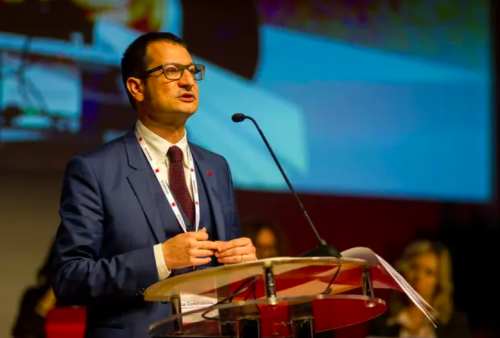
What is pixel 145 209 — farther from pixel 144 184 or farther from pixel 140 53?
pixel 140 53

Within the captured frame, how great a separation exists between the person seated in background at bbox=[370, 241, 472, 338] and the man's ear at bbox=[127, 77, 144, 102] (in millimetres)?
3030

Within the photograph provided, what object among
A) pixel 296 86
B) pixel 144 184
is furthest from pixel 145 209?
pixel 296 86

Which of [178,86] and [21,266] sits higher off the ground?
[178,86]

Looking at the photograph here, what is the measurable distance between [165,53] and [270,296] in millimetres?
1120

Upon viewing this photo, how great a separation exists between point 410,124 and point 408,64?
1.41 feet

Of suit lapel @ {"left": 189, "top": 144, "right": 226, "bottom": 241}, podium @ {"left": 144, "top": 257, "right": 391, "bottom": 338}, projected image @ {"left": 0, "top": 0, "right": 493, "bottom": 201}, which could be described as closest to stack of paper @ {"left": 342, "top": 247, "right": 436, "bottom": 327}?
podium @ {"left": 144, "top": 257, "right": 391, "bottom": 338}

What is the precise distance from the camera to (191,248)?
2086 millimetres

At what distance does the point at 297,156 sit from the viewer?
5.18m

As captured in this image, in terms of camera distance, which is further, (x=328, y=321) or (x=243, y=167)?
(x=243, y=167)

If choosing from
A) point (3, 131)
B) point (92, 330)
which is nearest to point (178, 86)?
point (92, 330)

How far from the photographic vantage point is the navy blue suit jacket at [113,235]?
223 centimetres

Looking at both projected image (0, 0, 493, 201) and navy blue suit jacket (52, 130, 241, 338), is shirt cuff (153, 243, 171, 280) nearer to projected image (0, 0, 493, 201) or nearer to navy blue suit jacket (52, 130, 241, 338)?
navy blue suit jacket (52, 130, 241, 338)

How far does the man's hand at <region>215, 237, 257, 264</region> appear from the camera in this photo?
2.15 m

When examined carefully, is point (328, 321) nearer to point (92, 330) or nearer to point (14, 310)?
point (92, 330)
